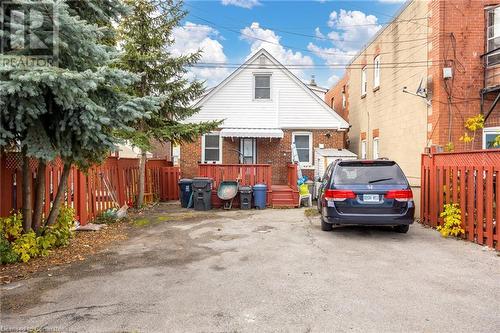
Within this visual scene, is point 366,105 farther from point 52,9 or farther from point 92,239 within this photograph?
point 52,9

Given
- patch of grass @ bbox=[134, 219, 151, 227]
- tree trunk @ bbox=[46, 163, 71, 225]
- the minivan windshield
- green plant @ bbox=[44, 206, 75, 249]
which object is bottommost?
patch of grass @ bbox=[134, 219, 151, 227]

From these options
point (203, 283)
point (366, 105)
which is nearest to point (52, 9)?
point (203, 283)

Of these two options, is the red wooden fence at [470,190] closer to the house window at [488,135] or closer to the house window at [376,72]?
the house window at [488,135]

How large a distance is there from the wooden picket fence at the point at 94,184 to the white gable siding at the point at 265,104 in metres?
3.68

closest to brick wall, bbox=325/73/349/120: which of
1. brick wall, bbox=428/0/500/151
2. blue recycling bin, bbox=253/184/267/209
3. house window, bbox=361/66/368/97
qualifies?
house window, bbox=361/66/368/97

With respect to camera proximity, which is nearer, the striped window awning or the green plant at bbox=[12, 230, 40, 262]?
the green plant at bbox=[12, 230, 40, 262]

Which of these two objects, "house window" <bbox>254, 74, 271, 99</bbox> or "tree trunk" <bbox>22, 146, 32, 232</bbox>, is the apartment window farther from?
"tree trunk" <bbox>22, 146, 32, 232</bbox>

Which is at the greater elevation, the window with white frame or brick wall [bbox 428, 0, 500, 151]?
brick wall [bbox 428, 0, 500, 151]

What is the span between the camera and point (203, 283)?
16.4 ft

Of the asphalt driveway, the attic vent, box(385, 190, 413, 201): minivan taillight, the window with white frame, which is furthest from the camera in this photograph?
the window with white frame

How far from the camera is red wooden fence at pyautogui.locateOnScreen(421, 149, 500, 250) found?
6980mm

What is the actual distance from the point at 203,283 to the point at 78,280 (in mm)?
1746

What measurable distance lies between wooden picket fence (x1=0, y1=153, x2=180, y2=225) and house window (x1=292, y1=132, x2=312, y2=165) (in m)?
5.72

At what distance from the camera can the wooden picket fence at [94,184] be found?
6402 mm
